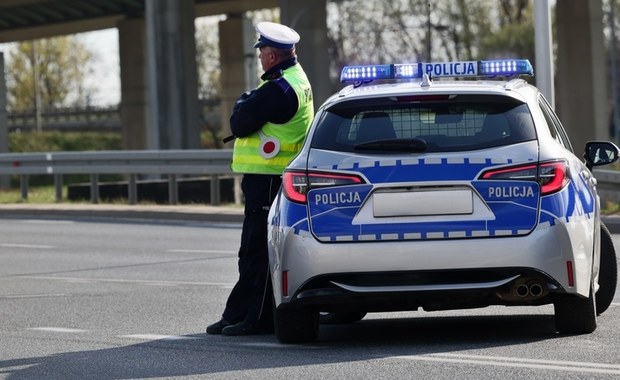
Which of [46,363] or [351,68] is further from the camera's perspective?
[351,68]

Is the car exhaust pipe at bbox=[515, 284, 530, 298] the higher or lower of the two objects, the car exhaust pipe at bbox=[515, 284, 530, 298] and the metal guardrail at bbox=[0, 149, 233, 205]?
the lower

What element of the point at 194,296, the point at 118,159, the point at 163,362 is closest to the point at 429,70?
the point at 163,362

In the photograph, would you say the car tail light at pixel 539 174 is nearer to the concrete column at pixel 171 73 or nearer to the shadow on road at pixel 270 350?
the shadow on road at pixel 270 350

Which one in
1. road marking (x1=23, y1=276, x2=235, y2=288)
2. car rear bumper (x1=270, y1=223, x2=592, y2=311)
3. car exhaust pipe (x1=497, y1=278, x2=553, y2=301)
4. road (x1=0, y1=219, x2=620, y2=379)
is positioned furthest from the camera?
road marking (x1=23, y1=276, x2=235, y2=288)

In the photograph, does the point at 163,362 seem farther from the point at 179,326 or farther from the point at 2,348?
the point at 179,326

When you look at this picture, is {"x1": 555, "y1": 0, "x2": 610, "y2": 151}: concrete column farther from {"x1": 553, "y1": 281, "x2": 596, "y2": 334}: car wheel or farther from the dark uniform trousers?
{"x1": 553, "y1": 281, "x2": 596, "y2": 334}: car wheel

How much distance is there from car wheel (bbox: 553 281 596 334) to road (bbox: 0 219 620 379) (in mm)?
67

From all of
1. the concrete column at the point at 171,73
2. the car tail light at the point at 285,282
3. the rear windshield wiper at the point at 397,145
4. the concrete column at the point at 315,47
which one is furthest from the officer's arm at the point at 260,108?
the concrete column at the point at 315,47

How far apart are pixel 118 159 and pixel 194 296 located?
15.7m

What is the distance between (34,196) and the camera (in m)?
31.4

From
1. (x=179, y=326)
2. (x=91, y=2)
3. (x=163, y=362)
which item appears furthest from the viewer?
(x=91, y=2)

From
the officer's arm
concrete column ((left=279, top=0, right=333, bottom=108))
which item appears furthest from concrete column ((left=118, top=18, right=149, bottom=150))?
the officer's arm

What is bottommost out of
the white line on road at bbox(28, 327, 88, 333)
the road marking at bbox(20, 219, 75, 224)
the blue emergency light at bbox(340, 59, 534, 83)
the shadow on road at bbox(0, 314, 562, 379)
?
the white line on road at bbox(28, 327, 88, 333)

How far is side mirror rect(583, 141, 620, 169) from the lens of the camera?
32.3ft
